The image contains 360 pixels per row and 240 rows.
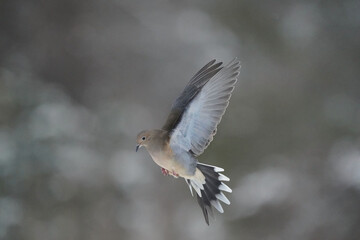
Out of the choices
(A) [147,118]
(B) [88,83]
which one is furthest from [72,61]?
(A) [147,118]

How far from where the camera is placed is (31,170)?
298cm

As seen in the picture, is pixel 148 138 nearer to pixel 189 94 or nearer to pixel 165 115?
pixel 189 94

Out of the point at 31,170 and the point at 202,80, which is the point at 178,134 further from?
the point at 31,170

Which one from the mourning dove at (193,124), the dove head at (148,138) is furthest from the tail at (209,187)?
the dove head at (148,138)

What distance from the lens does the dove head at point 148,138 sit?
108 centimetres

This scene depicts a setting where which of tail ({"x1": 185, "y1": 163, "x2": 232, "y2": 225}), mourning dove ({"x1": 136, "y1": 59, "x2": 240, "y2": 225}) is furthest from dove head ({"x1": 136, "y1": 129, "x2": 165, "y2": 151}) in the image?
tail ({"x1": 185, "y1": 163, "x2": 232, "y2": 225})

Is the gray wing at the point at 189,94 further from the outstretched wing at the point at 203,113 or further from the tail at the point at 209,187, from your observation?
the tail at the point at 209,187

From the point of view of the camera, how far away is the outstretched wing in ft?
3.81

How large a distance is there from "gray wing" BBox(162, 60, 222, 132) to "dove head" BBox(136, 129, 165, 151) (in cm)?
6

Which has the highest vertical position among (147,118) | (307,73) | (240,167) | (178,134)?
(147,118)

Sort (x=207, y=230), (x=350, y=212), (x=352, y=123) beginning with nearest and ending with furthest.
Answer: (x=350, y=212), (x=207, y=230), (x=352, y=123)

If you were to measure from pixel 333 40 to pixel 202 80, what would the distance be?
248cm

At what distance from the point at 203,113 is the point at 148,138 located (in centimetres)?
17

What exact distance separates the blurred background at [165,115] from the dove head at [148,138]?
1.90 m
